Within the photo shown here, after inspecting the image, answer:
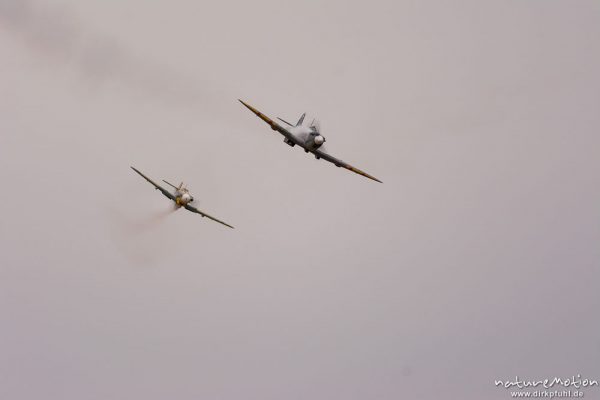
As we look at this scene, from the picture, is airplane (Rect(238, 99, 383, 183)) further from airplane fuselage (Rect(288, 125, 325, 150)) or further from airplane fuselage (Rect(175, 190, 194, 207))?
airplane fuselage (Rect(175, 190, 194, 207))

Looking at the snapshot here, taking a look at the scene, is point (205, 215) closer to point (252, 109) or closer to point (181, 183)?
point (181, 183)

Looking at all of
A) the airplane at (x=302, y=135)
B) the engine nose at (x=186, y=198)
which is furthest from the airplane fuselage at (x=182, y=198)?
the airplane at (x=302, y=135)

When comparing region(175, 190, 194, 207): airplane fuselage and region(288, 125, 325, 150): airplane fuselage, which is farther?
region(175, 190, 194, 207): airplane fuselage

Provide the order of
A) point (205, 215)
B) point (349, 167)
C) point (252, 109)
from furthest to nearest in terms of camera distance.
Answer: point (205, 215), point (349, 167), point (252, 109)

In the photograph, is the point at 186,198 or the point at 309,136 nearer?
the point at 309,136

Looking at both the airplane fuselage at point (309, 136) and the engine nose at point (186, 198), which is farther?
the engine nose at point (186, 198)

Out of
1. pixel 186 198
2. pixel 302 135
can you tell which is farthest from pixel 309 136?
pixel 186 198

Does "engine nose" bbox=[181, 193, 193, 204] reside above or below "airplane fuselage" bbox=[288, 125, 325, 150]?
above

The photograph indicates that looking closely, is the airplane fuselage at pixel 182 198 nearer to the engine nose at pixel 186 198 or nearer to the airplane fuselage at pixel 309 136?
the engine nose at pixel 186 198

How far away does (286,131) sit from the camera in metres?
139

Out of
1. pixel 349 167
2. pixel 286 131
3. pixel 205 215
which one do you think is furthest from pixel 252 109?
pixel 205 215

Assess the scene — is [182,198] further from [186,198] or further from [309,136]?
[309,136]

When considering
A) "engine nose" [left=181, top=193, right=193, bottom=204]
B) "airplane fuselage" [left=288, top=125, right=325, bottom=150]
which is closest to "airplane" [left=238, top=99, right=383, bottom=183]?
"airplane fuselage" [left=288, top=125, right=325, bottom=150]

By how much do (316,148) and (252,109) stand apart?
10.1 metres
